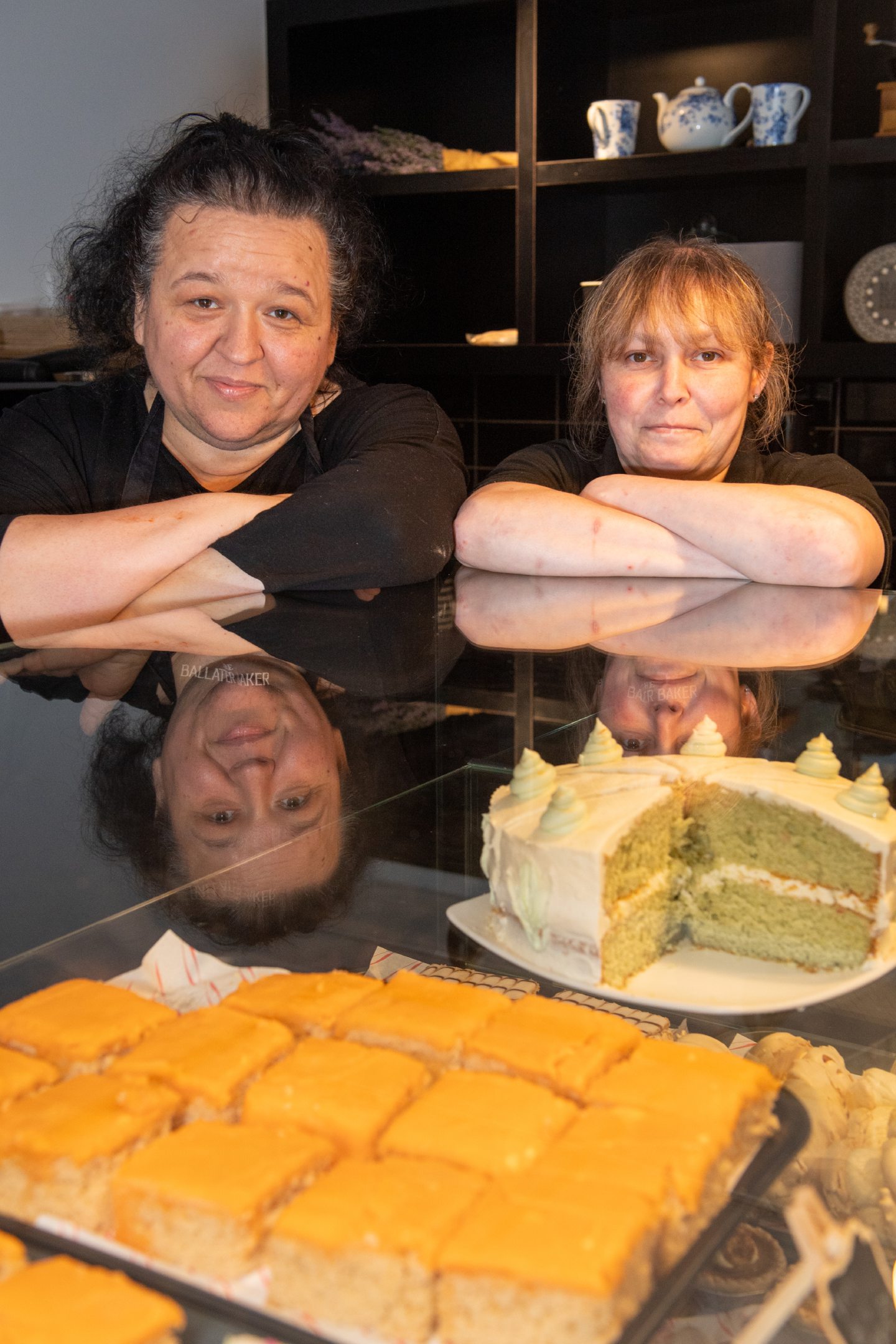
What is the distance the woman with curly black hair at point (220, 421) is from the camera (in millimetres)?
1321

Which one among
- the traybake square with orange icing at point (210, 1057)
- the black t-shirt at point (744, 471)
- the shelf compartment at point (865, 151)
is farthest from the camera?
the shelf compartment at point (865, 151)

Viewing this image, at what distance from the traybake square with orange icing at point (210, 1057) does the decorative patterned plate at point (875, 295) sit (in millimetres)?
2618

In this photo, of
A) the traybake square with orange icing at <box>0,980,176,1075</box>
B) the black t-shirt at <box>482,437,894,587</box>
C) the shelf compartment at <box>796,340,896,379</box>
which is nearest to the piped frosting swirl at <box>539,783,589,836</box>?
the traybake square with orange icing at <box>0,980,176,1075</box>

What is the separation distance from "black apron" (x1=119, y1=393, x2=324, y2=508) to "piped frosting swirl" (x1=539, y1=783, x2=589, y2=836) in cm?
108

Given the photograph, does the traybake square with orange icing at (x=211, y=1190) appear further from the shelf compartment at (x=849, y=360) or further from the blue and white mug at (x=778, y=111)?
the blue and white mug at (x=778, y=111)

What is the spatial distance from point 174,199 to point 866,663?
1156mm

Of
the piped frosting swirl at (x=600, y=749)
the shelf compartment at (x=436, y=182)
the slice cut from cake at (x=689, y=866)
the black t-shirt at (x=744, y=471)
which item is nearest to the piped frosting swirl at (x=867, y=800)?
the slice cut from cake at (x=689, y=866)

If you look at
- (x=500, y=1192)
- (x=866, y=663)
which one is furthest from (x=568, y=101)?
(x=500, y=1192)

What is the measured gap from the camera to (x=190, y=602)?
1.26 metres

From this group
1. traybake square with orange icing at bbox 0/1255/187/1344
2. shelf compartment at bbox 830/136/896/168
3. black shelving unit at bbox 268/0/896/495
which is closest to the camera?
traybake square with orange icing at bbox 0/1255/187/1344

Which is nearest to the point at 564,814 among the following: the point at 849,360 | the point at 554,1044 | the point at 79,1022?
the point at 554,1044

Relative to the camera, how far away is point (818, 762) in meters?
0.66

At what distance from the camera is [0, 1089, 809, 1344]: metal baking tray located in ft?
1.28

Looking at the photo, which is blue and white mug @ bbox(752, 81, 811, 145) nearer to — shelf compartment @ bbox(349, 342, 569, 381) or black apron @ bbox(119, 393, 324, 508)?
shelf compartment @ bbox(349, 342, 569, 381)
